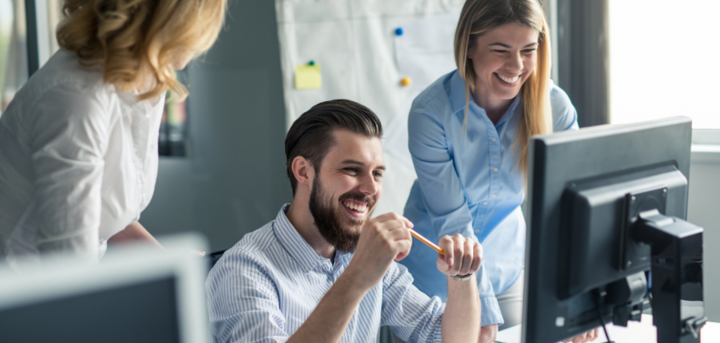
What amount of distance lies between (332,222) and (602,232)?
2.11ft

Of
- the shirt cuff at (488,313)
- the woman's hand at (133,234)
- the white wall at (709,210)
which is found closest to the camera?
the woman's hand at (133,234)

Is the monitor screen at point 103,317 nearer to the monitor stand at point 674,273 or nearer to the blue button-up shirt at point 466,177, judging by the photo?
the monitor stand at point 674,273

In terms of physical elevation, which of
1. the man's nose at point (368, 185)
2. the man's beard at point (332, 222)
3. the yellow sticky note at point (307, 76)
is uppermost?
the yellow sticky note at point (307, 76)

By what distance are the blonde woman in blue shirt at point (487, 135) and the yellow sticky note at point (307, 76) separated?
837 millimetres

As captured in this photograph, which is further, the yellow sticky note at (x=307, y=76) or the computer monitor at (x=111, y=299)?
the yellow sticky note at (x=307, y=76)

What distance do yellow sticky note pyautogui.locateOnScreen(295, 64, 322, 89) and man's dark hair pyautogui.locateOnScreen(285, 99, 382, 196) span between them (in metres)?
0.97

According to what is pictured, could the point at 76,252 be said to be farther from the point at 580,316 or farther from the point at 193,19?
the point at 580,316

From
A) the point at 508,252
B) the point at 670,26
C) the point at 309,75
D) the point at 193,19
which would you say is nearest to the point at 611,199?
the point at 193,19

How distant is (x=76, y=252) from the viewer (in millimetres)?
902

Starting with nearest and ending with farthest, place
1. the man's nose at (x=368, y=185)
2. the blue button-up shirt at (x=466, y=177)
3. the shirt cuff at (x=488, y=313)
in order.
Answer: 1. the man's nose at (x=368, y=185)
2. the shirt cuff at (x=488, y=313)
3. the blue button-up shirt at (x=466, y=177)

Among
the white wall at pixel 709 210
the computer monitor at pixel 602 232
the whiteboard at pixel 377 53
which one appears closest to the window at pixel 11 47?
the whiteboard at pixel 377 53

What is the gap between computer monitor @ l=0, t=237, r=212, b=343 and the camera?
0.99 feet

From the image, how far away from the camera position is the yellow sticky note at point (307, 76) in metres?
2.42

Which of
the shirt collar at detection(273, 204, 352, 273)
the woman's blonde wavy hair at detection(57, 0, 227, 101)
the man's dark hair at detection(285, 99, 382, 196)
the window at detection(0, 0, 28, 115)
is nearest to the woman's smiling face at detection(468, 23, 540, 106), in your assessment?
the man's dark hair at detection(285, 99, 382, 196)
